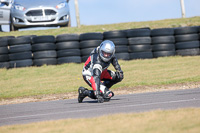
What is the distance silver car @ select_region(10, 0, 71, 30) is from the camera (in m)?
17.9

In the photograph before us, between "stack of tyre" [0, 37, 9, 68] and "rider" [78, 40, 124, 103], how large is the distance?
7860 millimetres

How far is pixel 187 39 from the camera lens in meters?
16.1

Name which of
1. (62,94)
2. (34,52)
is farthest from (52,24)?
(62,94)

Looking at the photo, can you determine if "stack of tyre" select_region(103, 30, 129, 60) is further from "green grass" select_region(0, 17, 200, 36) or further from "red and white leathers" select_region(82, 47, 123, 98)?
"red and white leathers" select_region(82, 47, 123, 98)

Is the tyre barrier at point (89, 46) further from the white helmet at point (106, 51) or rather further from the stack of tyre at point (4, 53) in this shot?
the white helmet at point (106, 51)

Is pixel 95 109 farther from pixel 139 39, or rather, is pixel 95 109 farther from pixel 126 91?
pixel 139 39

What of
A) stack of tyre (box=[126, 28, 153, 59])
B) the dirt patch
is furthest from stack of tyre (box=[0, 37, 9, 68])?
stack of tyre (box=[126, 28, 153, 59])

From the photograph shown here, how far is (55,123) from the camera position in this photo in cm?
544

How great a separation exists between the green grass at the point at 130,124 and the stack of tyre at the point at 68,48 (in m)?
10.1

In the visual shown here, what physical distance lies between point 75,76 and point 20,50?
8.32ft

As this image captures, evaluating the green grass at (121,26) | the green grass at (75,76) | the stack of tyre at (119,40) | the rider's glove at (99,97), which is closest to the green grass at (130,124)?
the rider's glove at (99,97)

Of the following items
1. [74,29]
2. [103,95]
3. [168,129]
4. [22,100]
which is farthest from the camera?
[74,29]

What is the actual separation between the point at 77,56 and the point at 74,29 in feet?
16.2

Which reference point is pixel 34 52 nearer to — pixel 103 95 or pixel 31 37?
pixel 31 37
